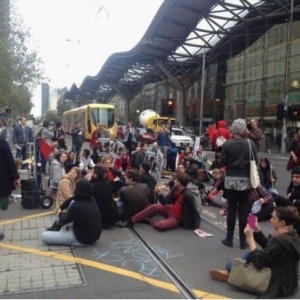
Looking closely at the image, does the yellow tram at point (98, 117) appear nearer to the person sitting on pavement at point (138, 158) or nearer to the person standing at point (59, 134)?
the person standing at point (59, 134)

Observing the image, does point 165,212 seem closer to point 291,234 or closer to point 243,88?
point 291,234

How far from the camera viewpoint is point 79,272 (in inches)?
198

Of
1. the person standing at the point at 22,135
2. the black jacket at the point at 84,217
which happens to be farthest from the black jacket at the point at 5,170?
the person standing at the point at 22,135

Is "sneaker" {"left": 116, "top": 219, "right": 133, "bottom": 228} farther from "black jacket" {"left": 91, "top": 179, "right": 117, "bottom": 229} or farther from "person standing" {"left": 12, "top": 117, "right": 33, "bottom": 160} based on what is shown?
"person standing" {"left": 12, "top": 117, "right": 33, "bottom": 160}

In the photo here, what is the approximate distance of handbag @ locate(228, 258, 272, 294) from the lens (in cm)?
425

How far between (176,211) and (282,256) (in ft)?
10.8

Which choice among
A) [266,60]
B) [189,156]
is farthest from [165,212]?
[266,60]

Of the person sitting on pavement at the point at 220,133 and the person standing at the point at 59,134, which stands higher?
the person sitting on pavement at the point at 220,133

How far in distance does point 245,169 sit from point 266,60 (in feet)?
103

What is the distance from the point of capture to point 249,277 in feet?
14.2

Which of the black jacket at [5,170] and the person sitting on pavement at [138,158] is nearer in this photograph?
the black jacket at [5,170]

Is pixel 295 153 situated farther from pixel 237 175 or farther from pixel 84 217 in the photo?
pixel 84 217

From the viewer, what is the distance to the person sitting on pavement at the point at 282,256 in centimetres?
412

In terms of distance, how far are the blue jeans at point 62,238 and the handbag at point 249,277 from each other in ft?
7.75
